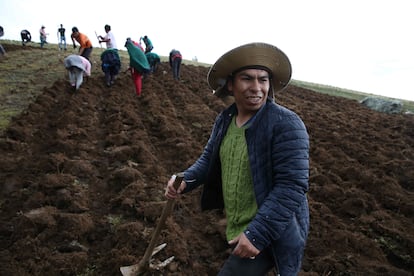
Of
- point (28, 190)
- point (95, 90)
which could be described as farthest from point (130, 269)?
point (95, 90)

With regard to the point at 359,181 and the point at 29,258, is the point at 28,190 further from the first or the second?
the point at 359,181

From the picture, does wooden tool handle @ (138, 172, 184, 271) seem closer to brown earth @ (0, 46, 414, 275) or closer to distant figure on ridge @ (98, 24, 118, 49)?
brown earth @ (0, 46, 414, 275)

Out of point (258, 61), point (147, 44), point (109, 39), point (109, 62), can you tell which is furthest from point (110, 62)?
point (258, 61)

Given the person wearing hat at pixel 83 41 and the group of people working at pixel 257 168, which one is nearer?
the group of people working at pixel 257 168

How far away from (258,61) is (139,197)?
2.51 metres

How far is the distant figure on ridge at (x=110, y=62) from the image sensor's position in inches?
367

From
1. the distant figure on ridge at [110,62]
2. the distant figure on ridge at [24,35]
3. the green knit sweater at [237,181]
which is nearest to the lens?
the green knit sweater at [237,181]

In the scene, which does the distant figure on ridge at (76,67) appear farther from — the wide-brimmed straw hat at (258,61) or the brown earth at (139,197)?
the wide-brimmed straw hat at (258,61)

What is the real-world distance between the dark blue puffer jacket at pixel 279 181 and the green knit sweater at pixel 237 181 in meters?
0.09

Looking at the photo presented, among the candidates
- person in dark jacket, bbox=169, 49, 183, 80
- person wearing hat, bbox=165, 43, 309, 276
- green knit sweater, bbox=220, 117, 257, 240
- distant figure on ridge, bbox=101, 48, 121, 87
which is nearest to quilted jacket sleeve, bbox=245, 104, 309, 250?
person wearing hat, bbox=165, 43, 309, 276

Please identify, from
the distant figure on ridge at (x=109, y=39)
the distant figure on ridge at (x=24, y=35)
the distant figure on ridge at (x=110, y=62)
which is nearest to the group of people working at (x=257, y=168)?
the distant figure on ridge at (x=110, y=62)

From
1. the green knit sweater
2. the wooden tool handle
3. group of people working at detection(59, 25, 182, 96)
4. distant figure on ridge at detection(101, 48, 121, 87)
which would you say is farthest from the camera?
distant figure on ridge at detection(101, 48, 121, 87)

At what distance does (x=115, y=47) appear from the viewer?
1016 centimetres

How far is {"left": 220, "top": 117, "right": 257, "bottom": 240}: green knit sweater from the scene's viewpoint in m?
1.73
